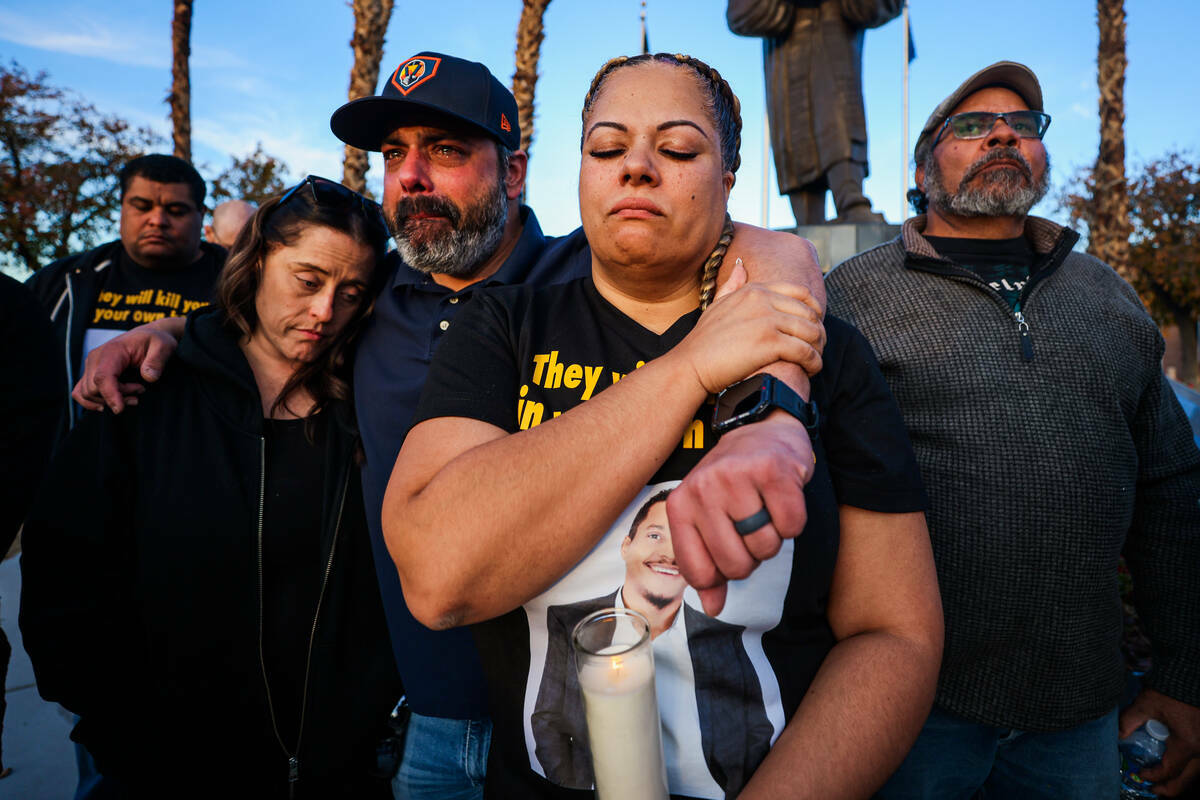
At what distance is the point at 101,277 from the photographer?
392 cm

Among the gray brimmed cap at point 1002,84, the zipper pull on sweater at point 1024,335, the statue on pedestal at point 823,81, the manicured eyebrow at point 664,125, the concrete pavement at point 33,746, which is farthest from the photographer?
the statue on pedestal at point 823,81

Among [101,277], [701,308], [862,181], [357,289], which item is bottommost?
[701,308]

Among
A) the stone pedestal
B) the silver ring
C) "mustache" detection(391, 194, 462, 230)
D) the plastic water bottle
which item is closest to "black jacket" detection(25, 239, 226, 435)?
"mustache" detection(391, 194, 462, 230)

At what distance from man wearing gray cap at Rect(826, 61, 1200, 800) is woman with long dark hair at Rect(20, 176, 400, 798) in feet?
5.82

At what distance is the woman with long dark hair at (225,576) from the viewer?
1938 millimetres

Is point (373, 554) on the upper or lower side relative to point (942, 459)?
lower

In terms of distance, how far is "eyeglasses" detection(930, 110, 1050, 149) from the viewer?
2.47m

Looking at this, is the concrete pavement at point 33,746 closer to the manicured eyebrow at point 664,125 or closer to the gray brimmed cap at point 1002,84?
the manicured eyebrow at point 664,125

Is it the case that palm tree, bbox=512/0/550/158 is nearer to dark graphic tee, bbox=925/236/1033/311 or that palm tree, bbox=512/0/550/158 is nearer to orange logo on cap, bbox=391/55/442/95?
orange logo on cap, bbox=391/55/442/95

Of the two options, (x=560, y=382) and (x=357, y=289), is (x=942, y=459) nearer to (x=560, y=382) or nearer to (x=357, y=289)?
(x=560, y=382)

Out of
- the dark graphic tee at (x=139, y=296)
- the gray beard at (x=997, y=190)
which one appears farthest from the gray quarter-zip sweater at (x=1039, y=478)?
the dark graphic tee at (x=139, y=296)

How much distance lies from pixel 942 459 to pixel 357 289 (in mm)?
2003

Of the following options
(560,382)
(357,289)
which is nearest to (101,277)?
(357,289)

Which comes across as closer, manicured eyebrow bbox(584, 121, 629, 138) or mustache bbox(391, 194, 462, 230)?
manicured eyebrow bbox(584, 121, 629, 138)
